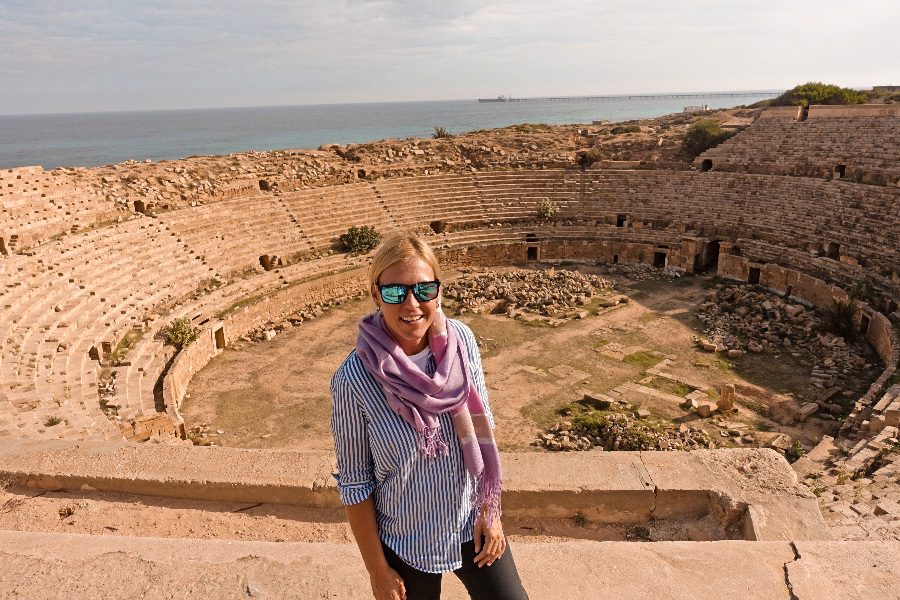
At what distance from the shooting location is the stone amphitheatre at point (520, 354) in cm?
345

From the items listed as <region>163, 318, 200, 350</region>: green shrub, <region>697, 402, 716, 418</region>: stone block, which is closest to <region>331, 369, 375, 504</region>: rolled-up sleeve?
<region>697, 402, 716, 418</region>: stone block

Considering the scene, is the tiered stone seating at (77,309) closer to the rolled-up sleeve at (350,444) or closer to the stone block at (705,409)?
the rolled-up sleeve at (350,444)

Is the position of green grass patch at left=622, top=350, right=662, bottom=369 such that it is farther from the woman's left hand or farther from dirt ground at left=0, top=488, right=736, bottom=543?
the woman's left hand

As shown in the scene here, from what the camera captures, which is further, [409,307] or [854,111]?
[854,111]

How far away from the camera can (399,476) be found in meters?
2.56

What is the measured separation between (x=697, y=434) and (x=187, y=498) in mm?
9837

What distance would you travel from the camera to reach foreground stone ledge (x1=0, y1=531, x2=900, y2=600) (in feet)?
10.2

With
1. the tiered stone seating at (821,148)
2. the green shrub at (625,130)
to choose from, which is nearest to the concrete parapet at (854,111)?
the tiered stone seating at (821,148)

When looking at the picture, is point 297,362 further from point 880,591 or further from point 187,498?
point 880,591

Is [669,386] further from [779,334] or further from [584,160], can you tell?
[584,160]

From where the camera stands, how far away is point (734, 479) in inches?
191

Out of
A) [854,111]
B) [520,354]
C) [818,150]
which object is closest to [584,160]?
[818,150]

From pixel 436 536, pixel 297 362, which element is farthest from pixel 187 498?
pixel 297 362

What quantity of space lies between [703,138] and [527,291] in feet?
50.3
